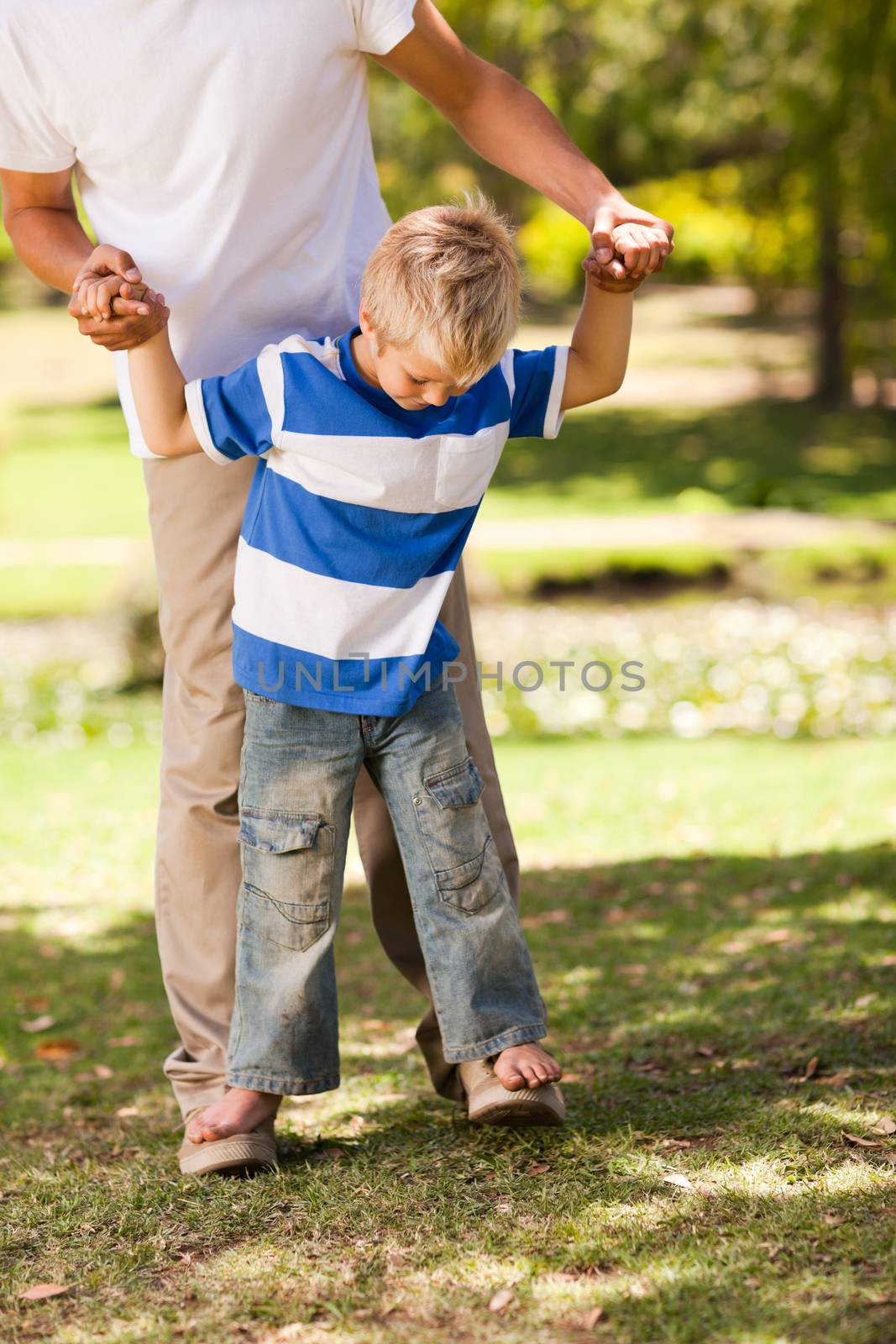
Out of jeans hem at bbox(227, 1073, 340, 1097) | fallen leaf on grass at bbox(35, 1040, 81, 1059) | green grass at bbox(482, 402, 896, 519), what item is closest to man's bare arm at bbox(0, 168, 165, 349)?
jeans hem at bbox(227, 1073, 340, 1097)

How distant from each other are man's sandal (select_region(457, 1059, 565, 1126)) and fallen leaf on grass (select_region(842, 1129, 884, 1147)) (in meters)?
0.44

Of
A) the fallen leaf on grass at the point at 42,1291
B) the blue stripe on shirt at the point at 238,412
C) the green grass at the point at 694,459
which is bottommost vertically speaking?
the fallen leaf on grass at the point at 42,1291

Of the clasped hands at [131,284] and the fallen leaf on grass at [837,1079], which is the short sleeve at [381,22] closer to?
the clasped hands at [131,284]

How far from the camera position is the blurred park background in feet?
6.82

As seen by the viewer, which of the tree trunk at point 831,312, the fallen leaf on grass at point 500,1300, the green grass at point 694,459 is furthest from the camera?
the green grass at point 694,459

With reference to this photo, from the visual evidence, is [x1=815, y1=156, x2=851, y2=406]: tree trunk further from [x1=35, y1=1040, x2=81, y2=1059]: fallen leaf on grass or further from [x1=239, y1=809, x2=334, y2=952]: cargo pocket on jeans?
[x1=239, y1=809, x2=334, y2=952]: cargo pocket on jeans

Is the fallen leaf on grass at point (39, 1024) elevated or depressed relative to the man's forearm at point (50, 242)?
depressed

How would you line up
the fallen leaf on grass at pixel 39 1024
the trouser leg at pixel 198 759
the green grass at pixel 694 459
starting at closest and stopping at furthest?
1. the trouser leg at pixel 198 759
2. the fallen leaf on grass at pixel 39 1024
3. the green grass at pixel 694 459

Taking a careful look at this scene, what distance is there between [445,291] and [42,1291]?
1475 mm

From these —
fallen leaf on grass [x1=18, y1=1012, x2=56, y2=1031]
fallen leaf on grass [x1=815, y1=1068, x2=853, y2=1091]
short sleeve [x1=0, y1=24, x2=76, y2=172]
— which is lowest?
fallen leaf on grass [x1=18, y1=1012, x2=56, y2=1031]

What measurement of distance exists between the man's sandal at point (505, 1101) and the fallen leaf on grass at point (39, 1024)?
1681 mm

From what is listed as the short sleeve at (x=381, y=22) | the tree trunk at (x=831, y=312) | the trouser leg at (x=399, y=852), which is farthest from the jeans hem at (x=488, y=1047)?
the tree trunk at (x=831, y=312)

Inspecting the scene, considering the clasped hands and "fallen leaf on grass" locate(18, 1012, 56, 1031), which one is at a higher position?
the clasped hands

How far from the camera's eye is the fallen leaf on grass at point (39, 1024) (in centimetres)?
377
